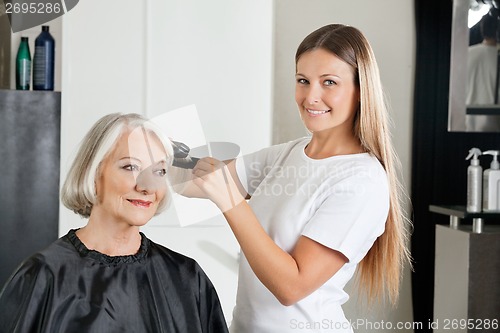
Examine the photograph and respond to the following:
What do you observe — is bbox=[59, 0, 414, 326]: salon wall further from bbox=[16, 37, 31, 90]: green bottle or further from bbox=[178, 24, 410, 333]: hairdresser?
bbox=[178, 24, 410, 333]: hairdresser

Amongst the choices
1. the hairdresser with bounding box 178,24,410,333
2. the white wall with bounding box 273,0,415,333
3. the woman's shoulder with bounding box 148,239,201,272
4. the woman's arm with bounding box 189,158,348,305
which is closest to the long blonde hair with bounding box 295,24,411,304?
the hairdresser with bounding box 178,24,410,333

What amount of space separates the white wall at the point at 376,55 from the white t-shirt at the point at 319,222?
1.67 m

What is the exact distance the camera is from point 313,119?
1.64m

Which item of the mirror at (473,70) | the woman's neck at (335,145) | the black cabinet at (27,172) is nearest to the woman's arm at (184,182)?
the woman's neck at (335,145)

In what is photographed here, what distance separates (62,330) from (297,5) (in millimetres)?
2254

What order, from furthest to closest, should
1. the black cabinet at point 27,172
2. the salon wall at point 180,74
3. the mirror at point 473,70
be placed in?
the black cabinet at point 27,172 < the salon wall at point 180,74 < the mirror at point 473,70

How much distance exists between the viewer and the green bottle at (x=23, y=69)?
3.11m

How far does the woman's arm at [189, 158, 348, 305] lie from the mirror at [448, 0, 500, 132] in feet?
4.28

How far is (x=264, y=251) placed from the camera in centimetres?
148

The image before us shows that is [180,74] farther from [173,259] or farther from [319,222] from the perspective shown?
[319,222]
